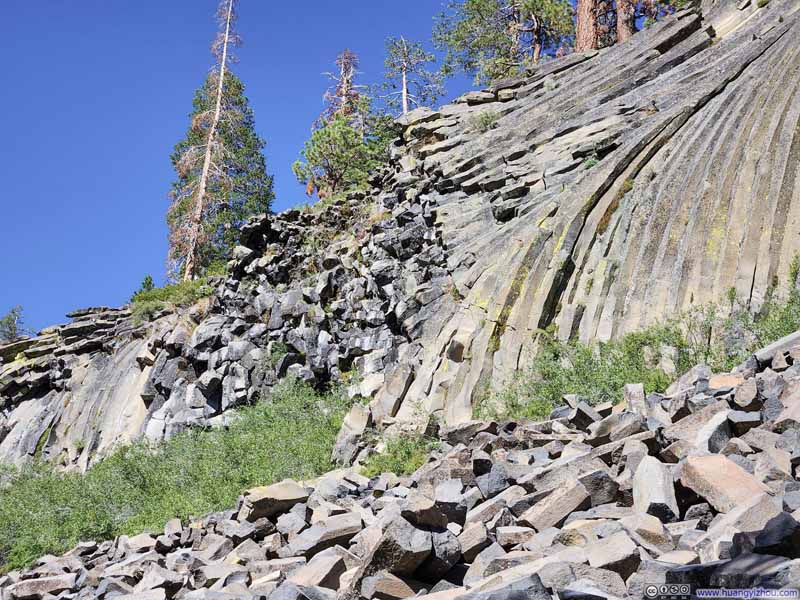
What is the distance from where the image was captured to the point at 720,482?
4.46m

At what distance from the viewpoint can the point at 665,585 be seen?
11.0 feet

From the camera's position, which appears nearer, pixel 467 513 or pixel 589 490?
pixel 589 490

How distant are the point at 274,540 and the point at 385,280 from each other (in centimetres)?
1217

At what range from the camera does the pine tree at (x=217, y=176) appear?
3069cm

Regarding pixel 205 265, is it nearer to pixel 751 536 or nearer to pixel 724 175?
pixel 724 175

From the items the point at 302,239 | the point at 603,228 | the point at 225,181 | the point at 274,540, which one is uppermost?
the point at 225,181

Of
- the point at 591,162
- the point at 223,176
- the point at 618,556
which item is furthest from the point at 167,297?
the point at 618,556

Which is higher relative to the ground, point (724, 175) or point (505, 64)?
point (505, 64)

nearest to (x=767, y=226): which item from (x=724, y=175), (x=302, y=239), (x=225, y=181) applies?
(x=724, y=175)

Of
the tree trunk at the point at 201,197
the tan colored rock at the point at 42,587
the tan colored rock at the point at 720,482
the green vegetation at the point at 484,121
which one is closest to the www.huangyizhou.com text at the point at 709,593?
the tan colored rock at the point at 720,482

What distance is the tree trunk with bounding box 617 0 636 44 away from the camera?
2445cm

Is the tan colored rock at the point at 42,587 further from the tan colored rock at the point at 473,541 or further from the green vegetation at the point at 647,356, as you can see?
the green vegetation at the point at 647,356

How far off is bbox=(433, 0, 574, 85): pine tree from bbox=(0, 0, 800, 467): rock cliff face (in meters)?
7.48

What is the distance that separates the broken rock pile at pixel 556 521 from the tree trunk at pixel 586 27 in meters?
19.2
